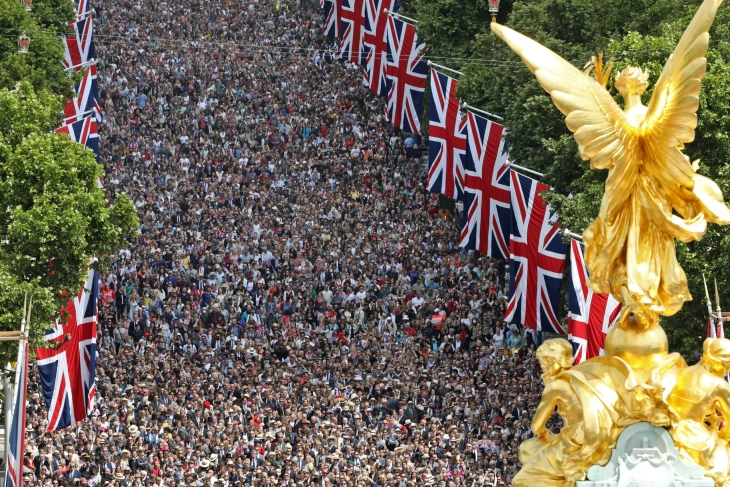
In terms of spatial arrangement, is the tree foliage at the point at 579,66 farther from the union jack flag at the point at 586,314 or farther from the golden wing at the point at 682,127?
the golden wing at the point at 682,127

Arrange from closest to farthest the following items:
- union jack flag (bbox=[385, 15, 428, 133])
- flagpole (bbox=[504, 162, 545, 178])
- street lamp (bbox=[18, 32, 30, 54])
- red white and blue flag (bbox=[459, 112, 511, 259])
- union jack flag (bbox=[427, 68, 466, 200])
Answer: flagpole (bbox=[504, 162, 545, 178]) → red white and blue flag (bbox=[459, 112, 511, 259]) → union jack flag (bbox=[427, 68, 466, 200]) → street lamp (bbox=[18, 32, 30, 54]) → union jack flag (bbox=[385, 15, 428, 133])

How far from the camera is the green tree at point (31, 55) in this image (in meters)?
67.4

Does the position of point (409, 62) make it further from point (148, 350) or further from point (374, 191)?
point (148, 350)

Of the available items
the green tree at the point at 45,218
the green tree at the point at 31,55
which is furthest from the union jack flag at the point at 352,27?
the green tree at the point at 45,218

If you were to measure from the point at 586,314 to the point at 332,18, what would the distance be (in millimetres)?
57314

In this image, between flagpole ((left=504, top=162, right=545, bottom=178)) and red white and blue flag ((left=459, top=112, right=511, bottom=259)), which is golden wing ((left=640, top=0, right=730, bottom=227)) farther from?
red white and blue flag ((left=459, top=112, right=511, bottom=259))

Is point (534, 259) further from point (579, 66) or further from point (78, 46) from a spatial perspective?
point (78, 46)

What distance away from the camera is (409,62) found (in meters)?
73.8

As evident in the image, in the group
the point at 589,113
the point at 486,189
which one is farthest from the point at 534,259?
the point at 589,113

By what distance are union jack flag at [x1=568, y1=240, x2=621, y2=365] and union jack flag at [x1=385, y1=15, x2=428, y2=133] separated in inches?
1172

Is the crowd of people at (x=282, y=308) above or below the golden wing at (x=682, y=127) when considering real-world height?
below

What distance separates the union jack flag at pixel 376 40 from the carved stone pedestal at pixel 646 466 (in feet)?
184

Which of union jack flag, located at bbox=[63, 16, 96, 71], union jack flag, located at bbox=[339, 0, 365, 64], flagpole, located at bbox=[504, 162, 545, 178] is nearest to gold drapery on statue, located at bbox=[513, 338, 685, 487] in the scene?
flagpole, located at bbox=[504, 162, 545, 178]

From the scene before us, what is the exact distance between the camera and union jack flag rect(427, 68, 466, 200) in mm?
62812
